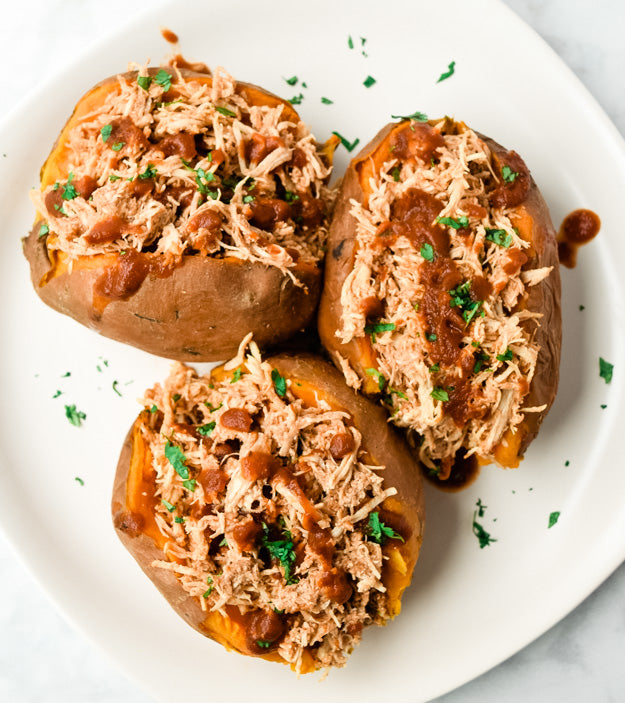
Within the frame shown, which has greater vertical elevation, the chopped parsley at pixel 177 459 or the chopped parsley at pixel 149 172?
the chopped parsley at pixel 149 172


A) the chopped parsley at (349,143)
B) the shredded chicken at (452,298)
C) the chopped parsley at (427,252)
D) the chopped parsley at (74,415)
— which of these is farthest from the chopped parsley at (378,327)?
the chopped parsley at (74,415)

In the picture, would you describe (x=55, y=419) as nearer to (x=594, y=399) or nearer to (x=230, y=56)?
(x=230, y=56)

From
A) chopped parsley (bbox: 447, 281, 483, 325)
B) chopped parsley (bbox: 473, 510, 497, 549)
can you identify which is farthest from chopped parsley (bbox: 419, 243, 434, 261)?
chopped parsley (bbox: 473, 510, 497, 549)

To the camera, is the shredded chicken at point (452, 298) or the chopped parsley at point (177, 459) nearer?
the shredded chicken at point (452, 298)

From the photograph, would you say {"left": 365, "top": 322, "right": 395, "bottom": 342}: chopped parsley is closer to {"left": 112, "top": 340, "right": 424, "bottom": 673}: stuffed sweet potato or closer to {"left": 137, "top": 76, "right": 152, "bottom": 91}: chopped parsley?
{"left": 112, "top": 340, "right": 424, "bottom": 673}: stuffed sweet potato

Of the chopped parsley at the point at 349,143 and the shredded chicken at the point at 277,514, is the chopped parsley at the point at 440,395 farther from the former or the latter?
the chopped parsley at the point at 349,143

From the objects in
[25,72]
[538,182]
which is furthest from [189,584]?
[25,72]

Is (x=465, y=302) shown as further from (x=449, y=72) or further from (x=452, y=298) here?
(x=449, y=72)

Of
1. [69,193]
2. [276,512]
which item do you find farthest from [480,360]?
[69,193]
